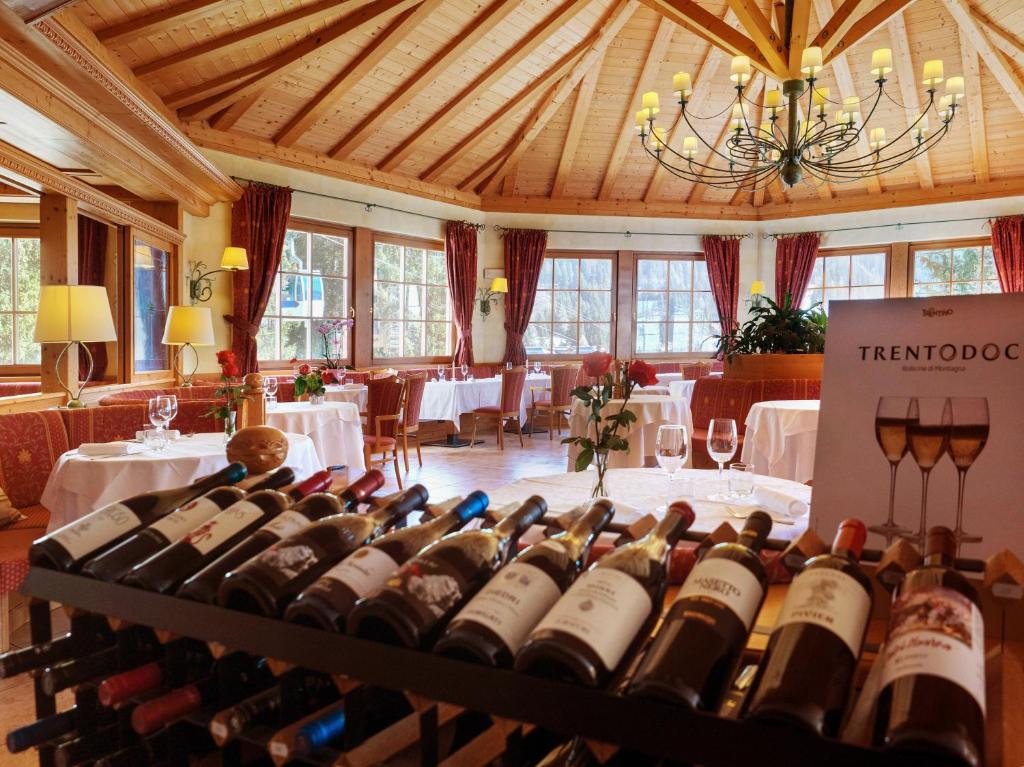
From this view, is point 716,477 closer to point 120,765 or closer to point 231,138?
point 120,765

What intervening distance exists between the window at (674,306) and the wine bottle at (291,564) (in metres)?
Result: 10.2

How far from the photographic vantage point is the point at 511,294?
1010 centimetres

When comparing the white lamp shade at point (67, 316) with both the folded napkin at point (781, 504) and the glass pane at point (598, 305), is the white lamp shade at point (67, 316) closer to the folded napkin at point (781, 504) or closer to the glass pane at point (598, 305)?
the folded napkin at point (781, 504)

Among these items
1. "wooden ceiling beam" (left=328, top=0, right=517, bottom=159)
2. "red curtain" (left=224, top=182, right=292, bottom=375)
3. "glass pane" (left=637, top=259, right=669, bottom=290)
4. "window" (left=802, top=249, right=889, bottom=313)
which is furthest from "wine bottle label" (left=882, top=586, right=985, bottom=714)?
"glass pane" (left=637, top=259, right=669, bottom=290)

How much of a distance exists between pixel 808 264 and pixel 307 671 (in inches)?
424

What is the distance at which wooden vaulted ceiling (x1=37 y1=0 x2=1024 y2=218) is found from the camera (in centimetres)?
571

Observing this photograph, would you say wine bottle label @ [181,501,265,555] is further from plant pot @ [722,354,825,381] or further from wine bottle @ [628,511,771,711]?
plant pot @ [722,354,825,381]

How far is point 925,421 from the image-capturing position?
2.93ft

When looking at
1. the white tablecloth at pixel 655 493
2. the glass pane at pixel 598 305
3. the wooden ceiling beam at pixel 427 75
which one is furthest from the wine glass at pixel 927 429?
the glass pane at pixel 598 305

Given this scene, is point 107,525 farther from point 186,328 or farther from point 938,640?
point 186,328

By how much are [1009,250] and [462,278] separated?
665 centimetres

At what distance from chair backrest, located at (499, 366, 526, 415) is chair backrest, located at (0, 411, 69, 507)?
4784mm

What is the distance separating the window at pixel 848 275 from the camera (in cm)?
1027

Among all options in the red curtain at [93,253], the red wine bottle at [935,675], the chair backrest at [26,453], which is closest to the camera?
the red wine bottle at [935,675]
